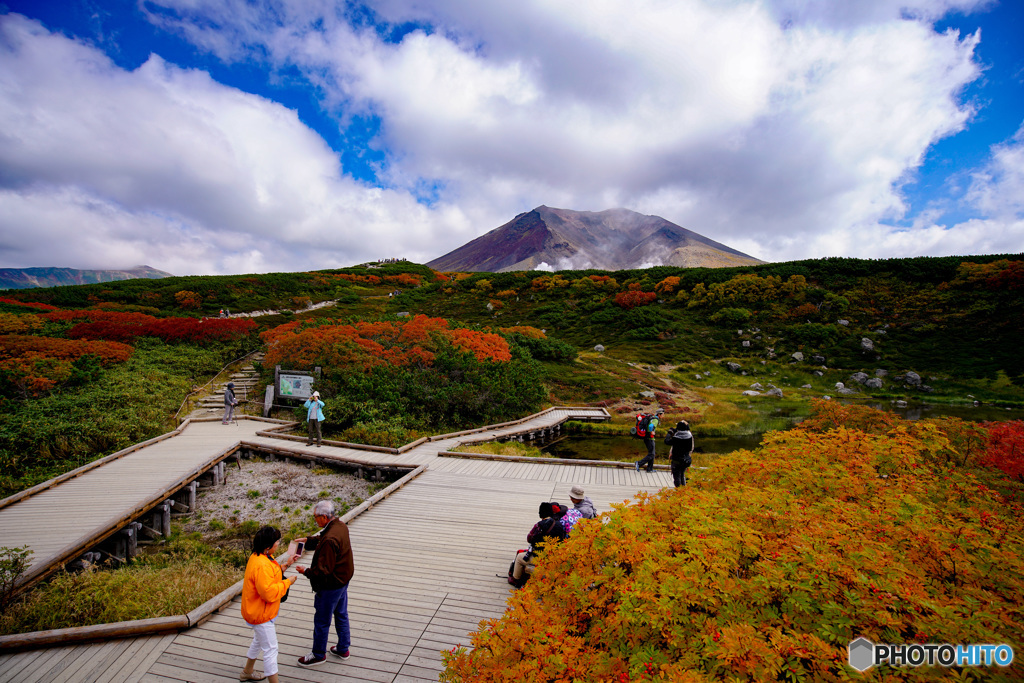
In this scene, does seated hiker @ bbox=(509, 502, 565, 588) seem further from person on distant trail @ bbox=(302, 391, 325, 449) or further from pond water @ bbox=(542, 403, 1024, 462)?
person on distant trail @ bbox=(302, 391, 325, 449)

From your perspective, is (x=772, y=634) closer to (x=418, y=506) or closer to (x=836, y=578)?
(x=836, y=578)

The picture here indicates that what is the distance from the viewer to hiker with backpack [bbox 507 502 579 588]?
228 inches

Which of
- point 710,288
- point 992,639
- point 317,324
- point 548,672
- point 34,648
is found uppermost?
point 710,288

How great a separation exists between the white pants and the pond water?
1115cm

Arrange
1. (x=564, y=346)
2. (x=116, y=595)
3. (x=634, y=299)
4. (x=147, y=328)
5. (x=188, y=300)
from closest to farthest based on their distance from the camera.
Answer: (x=116, y=595), (x=147, y=328), (x=564, y=346), (x=188, y=300), (x=634, y=299)

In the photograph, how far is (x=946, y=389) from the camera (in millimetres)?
24891

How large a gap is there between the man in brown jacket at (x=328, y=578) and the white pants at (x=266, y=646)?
43cm

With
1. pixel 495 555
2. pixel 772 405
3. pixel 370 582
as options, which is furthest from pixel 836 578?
pixel 772 405

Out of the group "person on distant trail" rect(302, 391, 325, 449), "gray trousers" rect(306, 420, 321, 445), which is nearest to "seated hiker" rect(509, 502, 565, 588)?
"person on distant trail" rect(302, 391, 325, 449)

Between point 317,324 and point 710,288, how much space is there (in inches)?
1456

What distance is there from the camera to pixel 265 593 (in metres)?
4.20

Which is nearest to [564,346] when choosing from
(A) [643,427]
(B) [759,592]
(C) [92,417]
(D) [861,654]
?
(A) [643,427]

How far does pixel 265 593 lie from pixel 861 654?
5.00 m

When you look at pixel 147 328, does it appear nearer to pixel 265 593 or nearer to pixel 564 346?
pixel 564 346
